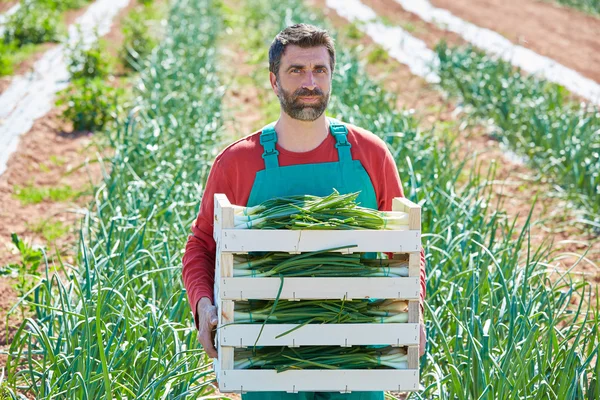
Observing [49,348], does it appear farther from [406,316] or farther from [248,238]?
[406,316]

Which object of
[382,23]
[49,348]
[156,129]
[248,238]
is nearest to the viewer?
[248,238]

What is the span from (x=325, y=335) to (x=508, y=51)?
9.93 m

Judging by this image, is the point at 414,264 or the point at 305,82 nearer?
the point at 414,264

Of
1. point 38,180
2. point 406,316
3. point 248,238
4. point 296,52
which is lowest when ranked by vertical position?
point 38,180

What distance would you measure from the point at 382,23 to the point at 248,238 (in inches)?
452

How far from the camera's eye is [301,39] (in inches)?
91.1

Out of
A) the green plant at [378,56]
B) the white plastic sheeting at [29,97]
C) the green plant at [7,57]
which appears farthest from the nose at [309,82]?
the green plant at [378,56]

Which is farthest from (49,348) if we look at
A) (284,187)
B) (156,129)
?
(156,129)

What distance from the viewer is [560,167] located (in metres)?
5.66

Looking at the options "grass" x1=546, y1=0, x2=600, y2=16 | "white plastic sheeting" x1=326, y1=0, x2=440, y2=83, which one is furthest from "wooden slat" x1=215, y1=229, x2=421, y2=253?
"grass" x1=546, y1=0, x2=600, y2=16

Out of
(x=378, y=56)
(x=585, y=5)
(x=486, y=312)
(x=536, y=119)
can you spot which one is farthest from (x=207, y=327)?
(x=585, y=5)

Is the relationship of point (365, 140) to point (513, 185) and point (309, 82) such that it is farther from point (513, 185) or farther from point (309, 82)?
point (513, 185)

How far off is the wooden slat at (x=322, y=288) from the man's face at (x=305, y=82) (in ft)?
1.50

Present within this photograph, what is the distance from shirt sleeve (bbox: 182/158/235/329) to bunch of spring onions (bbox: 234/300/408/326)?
0.58 feet
